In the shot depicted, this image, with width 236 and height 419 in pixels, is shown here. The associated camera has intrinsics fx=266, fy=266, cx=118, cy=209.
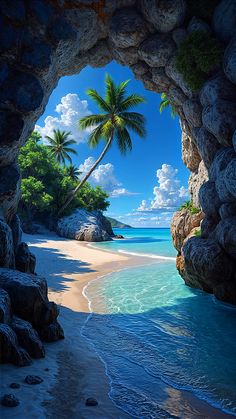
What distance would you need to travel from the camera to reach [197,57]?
386 inches

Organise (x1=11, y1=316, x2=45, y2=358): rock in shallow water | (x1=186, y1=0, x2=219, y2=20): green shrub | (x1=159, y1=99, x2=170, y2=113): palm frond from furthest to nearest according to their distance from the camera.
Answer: (x1=159, y1=99, x2=170, y2=113): palm frond, (x1=186, y1=0, x2=219, y2=20): green shrub, (x1=11, y1=316, x2=45, y2=358): rock in shallow water

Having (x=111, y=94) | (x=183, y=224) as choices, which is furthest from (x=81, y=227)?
(x=183, y=224)

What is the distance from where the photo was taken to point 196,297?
10.1m

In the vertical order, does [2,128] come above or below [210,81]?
below

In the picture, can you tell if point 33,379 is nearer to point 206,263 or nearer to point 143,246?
point 206,263

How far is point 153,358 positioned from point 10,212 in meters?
5.57

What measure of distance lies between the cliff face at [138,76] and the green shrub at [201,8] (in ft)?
0.34

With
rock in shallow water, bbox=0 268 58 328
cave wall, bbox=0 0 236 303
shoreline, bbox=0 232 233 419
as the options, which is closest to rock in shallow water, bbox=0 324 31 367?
shoreline, bbox=0 232 233 419

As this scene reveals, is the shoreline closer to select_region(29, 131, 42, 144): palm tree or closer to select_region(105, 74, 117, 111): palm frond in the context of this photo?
select_region(105, 74, 117, 111): palm frond

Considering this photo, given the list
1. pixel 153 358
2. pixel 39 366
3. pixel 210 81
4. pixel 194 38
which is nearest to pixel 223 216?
pixel 210 81

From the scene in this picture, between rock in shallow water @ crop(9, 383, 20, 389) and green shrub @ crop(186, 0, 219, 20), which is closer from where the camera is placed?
rock in shallow water @ crop(9, 383, 20, 389)

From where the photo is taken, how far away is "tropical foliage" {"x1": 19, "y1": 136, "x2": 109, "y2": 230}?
28938 millimetres

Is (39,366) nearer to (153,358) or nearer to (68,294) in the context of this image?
(153,358)

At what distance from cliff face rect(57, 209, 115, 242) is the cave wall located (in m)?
18.1
